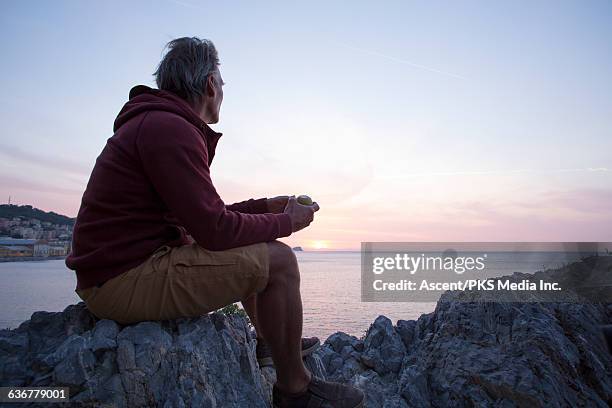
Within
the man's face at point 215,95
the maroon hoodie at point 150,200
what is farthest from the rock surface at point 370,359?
the man's face at point 215,95

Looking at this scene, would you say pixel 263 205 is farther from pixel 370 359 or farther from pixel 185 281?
pixel 370 359

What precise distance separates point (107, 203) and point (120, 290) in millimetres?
630

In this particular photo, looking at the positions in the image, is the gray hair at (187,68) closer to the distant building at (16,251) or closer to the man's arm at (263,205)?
the man's arm at (263,205)

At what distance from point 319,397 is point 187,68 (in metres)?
2.79

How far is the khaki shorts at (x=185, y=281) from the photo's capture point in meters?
2.96

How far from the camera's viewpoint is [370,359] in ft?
23.8

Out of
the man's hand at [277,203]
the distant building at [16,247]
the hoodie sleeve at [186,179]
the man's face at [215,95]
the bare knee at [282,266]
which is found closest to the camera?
the hoodie sleeve at [186,179]

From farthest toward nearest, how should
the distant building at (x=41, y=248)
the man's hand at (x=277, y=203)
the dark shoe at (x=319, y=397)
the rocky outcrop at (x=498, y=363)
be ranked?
the distant building at (x=41, y=248) < the rocky outcrop at (x=498, y=363) < the man's hand at (x=277, y=203) < the dark shoe at (x=319, y=397)

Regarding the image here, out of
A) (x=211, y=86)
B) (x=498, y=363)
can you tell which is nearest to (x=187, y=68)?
(x=211, y=86)

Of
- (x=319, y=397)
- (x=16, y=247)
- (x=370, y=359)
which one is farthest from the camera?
(x=16, y=247)

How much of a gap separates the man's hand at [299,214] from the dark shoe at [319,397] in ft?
4.06

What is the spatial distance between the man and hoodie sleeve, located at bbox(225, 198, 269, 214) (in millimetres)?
861

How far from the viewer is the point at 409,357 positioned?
6875 millimetres

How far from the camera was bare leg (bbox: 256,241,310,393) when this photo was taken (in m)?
3.09
